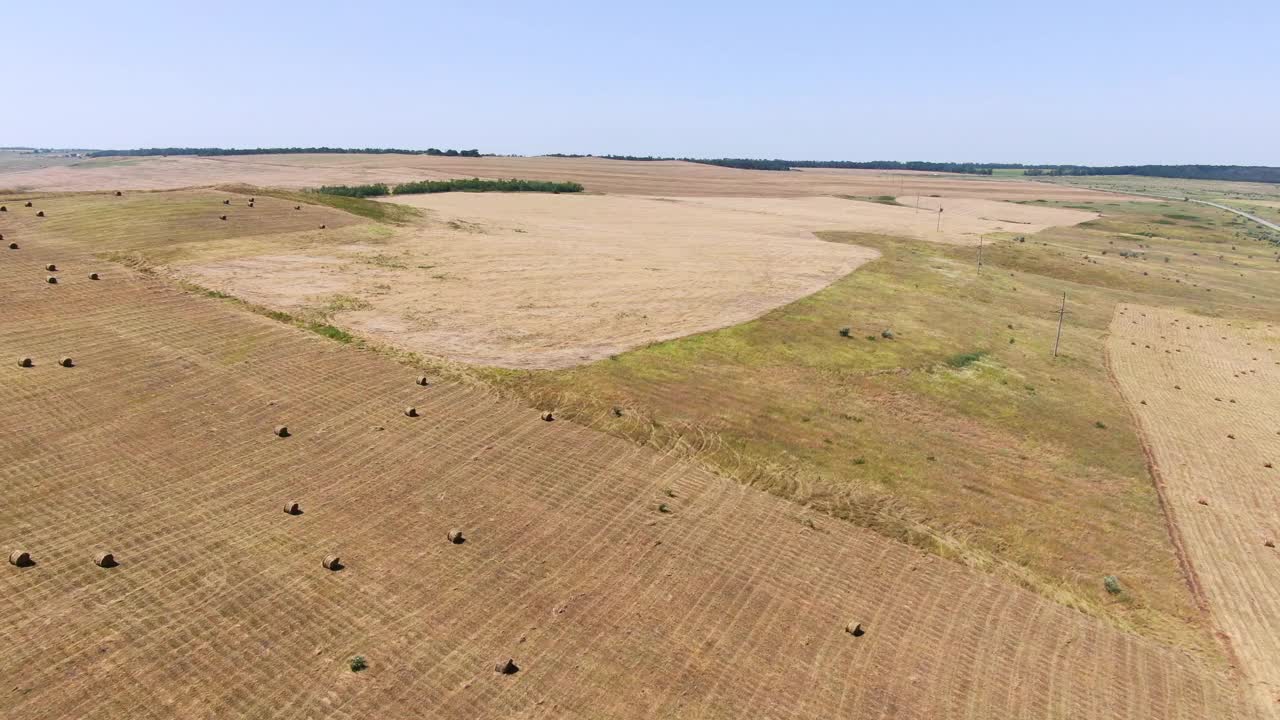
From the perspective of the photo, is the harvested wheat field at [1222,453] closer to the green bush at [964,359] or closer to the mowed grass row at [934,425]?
the mowed grass row at [934,425]

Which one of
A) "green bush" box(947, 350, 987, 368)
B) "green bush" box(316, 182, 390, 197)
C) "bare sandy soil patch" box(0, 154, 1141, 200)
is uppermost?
"bare sandy soil patch" box(0, 154, 1141, 200)

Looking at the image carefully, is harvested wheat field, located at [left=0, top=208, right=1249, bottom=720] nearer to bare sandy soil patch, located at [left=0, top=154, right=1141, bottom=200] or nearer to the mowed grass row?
the mowed grass row

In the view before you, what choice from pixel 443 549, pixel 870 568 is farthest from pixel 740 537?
pixel 443 549

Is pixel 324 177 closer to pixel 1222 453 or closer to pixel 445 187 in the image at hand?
pixel 445 187

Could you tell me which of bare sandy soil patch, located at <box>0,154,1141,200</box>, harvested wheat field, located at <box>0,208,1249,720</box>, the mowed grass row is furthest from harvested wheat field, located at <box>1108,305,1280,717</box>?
bare sandy soil patch, located at <box>0,154,1141,200</box>

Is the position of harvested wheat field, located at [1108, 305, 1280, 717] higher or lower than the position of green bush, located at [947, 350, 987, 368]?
lower

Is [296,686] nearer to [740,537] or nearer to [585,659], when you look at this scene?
[585,659]

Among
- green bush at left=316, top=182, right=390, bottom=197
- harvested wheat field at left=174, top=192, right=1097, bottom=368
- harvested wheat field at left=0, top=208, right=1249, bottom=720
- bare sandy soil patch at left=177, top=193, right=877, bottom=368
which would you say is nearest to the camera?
harvested wheat field at left=0, top=208, right=1249, bottom=720
